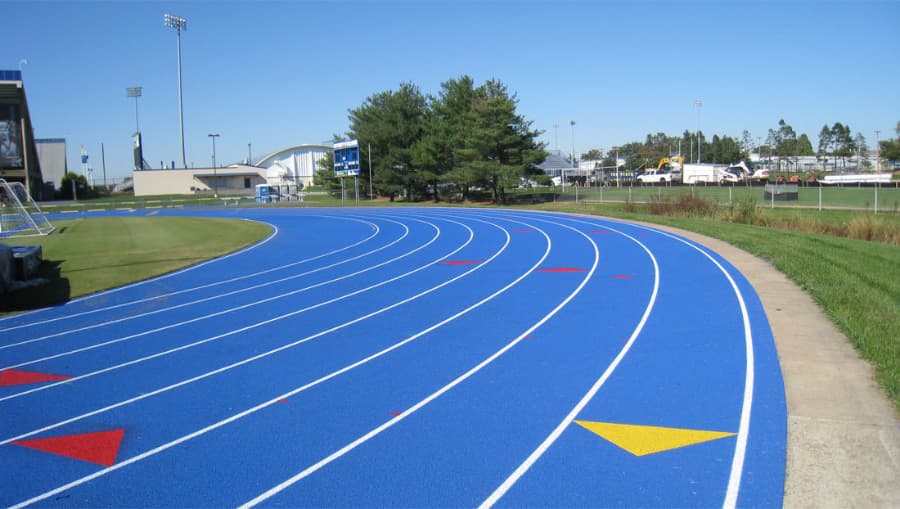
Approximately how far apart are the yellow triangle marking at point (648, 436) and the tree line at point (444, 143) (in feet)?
125

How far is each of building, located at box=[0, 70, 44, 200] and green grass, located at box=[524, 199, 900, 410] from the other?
59.1 metres

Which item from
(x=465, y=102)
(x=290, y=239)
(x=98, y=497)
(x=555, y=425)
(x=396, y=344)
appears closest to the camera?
(x=98, y=497)

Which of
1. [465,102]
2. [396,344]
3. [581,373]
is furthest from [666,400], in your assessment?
[465,102]

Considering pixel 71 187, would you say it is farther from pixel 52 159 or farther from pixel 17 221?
pixel 17 221

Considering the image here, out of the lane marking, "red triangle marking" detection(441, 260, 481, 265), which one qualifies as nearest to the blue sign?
"red triangle marking" detection(441, 260, 481, 265)

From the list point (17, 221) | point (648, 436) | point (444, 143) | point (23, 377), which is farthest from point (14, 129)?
point (648, 436)

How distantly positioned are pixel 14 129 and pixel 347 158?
31550 millimetres

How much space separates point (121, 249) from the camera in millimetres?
22469

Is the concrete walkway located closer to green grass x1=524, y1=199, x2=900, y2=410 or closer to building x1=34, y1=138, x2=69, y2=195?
green grass x1=524, y1=199, x2=900, y2=410

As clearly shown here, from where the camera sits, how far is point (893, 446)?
5.23 m

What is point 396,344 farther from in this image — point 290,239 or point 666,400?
point 290,239

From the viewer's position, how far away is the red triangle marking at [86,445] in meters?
5.59

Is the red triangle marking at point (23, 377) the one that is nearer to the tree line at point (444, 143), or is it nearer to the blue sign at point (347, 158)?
the tree line at point (444, 143)

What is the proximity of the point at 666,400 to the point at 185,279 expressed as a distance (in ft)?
42.0
